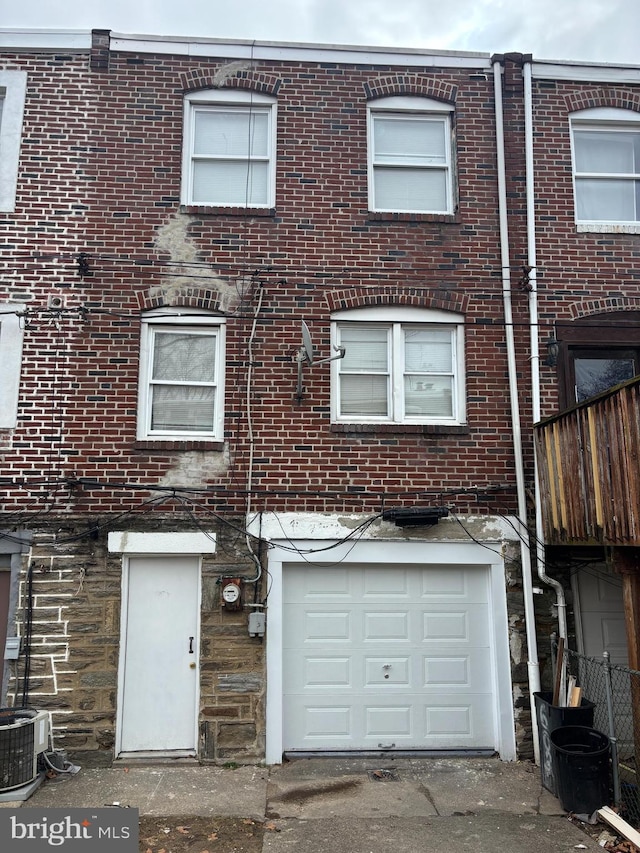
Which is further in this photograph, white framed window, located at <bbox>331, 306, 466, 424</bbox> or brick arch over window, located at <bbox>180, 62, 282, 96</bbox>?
brick arch over window, located at <bbox>180, 62, 282, 96</bbox>

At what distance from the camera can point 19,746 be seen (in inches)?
A: 272

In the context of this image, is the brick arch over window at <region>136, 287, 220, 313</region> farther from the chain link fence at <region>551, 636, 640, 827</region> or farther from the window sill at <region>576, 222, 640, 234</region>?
the chain link fence at <region>551, 636, 640, 827</region>

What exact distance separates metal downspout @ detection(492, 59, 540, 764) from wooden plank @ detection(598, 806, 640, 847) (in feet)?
4.52

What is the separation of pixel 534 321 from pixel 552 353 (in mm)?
466

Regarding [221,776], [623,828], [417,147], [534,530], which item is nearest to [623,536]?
[534,530]

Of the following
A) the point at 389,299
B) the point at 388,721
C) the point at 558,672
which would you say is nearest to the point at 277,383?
the point at 389,299

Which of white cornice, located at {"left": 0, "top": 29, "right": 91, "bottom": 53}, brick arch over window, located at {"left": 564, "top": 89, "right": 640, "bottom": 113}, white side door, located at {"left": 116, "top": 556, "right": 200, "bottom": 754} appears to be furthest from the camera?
brick arch over window, located at {"left": 564, "top": 89, "right": 640, "bottom": 113}

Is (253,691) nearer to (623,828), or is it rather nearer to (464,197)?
(623,828)

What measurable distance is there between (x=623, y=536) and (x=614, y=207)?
5060mm

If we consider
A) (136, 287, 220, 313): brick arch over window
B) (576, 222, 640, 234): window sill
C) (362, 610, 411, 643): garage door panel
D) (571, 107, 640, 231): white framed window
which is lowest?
(362, 610, 411, 643): garage door panel

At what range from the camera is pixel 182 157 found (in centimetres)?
905

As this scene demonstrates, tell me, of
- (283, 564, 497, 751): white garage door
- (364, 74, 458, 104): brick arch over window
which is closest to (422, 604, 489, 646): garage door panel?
(283, 564, 497, 751): white garage door

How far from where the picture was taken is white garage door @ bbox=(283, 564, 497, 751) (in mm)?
8125

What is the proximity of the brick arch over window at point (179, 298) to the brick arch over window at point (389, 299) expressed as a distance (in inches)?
57.5
